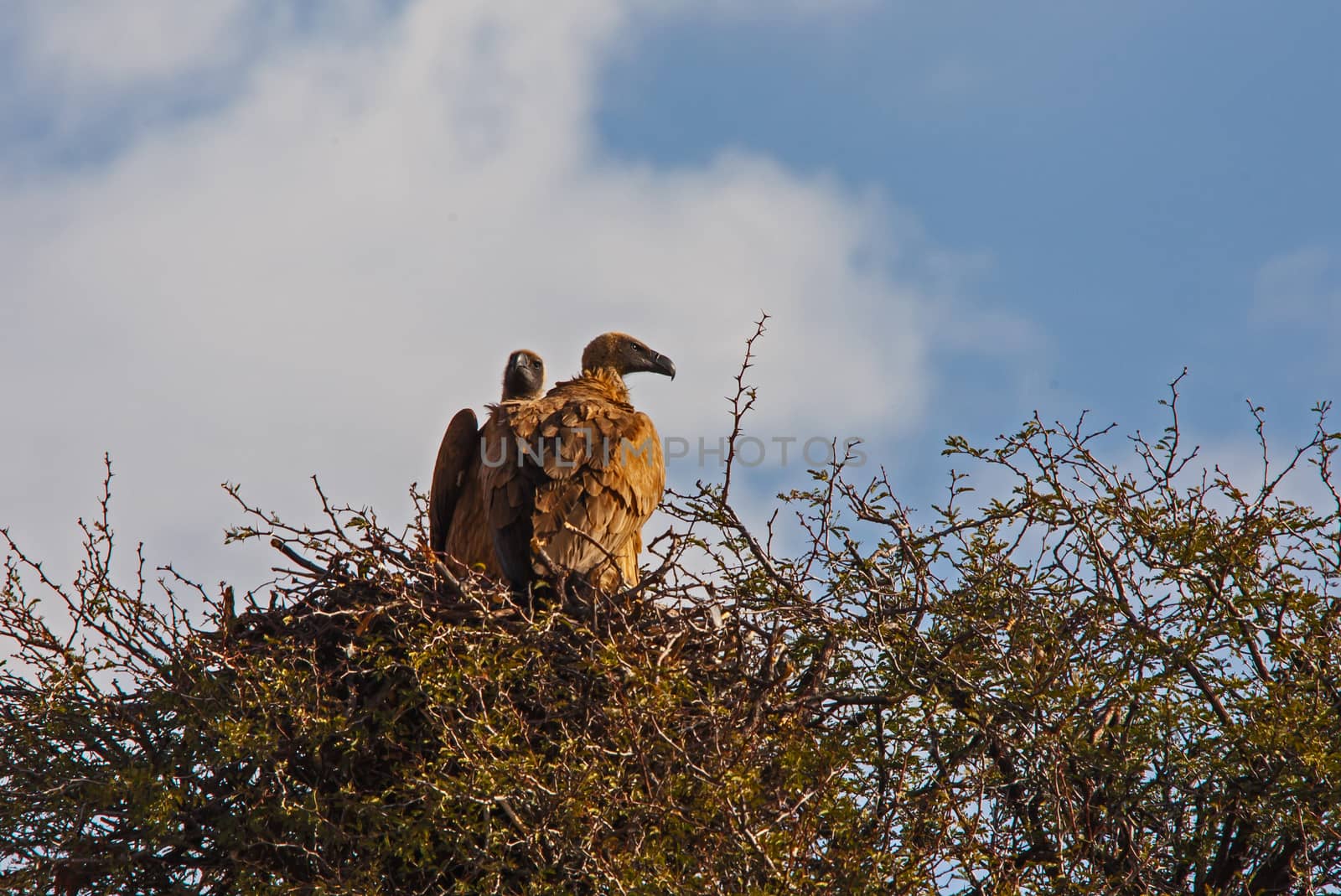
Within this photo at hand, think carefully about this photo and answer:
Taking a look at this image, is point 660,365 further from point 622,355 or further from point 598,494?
point 598,494

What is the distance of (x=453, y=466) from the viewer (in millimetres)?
7535

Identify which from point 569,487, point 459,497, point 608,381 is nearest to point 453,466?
point 459,497

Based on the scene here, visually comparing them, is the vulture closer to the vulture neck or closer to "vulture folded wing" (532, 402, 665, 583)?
"vulture folded wing" (532, 402, 665, 583)

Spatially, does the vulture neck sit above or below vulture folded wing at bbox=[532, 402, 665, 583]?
above

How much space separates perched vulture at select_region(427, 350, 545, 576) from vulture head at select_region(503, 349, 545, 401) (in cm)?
78

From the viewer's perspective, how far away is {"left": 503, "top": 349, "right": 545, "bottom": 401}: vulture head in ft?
28.0

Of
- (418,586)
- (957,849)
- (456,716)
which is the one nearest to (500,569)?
(418,586)

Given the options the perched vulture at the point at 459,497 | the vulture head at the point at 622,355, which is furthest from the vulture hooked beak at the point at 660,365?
the perched vulture at the point at 459,497

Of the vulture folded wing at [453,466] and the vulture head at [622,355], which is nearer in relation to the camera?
the vulture folded wing at [453,466]

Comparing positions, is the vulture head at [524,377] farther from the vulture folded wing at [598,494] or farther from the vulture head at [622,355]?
the vulture folded wing at [598,494]

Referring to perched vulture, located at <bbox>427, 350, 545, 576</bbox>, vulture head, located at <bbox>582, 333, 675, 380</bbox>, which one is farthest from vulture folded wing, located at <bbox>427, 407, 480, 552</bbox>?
vulture head, located at <bbox>582, 333, 675, 380</bbox>

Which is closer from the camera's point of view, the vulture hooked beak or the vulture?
the vulture

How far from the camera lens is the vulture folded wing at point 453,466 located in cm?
754

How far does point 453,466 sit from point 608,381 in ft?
3.89
